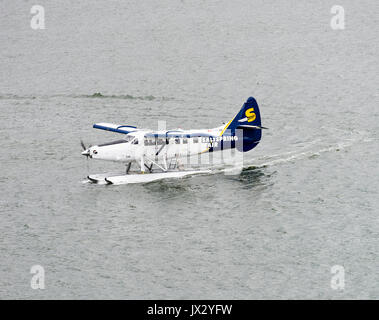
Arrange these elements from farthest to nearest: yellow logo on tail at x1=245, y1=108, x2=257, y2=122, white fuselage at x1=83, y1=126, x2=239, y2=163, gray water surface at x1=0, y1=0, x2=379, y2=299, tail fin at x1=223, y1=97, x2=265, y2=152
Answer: yellow logo on tail at x1=245, y1=108, x2=257, y2=122 → tail fin at x1=223, y1=97, x2=265, y2=152 → white fuselage at x1=83, y1=126, x2=239, y2=163 → gray water surface at x1=0, y1=0, x2=379, y2=299

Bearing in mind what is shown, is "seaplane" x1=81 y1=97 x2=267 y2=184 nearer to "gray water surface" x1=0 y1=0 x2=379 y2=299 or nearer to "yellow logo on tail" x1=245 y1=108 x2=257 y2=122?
"yellow logo on tail" x1=245 y1=108 x2=257 y2=122

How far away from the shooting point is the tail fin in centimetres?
6056

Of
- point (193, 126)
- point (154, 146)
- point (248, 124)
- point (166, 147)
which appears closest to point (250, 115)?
point (248, 124)

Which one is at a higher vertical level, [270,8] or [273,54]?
[270,8]

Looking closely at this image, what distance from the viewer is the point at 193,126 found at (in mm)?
71562

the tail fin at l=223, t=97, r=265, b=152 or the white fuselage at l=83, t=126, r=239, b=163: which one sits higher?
the tail fin at l=223, t=97, r=265, b=152

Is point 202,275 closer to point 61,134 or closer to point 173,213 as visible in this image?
point 173,213

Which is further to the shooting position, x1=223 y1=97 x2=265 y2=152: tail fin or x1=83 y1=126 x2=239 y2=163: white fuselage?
x1=223 y1=97 x2=265 y2=152: tail fin

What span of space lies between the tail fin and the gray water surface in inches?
80.4

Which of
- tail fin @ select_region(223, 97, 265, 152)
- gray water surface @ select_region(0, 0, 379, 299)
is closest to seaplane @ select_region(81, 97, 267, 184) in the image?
tail fin @ select_region(223, 97, 265, 152)

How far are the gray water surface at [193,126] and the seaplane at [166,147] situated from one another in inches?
49.3
